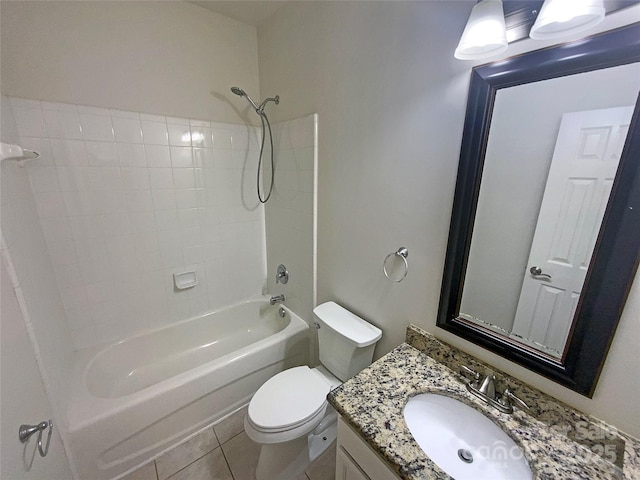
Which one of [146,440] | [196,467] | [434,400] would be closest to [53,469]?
[146,440]

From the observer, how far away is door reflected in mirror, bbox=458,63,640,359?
2.16ft

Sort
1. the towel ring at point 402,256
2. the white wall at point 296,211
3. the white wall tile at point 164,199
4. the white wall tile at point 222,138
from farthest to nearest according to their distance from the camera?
the white wall tile at point 222,138
the white wall tile at point 164,199
the white wall at point 296,211
the towel ring at point 402,256

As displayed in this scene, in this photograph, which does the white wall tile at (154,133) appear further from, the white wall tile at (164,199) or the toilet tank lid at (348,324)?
the toilet tank lid at (348,324)

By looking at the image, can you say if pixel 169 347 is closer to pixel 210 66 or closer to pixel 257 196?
pixel 257 196

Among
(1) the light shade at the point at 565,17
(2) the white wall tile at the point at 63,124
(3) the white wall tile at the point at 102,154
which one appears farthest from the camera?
(3) the white wall tile at the point at 102,154

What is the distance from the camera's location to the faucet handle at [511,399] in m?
0.83

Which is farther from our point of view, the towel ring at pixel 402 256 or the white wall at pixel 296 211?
the white wall at pixel 296 211

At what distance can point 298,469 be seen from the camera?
1.39 metres

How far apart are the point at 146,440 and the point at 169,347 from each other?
2.21ft

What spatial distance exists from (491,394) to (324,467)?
1076 millimetres

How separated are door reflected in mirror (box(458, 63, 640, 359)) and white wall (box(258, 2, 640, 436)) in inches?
4.7

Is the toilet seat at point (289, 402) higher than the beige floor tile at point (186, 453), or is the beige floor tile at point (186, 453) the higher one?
the toilet seat at point (289, 402)

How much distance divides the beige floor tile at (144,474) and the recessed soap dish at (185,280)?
3.45 feet

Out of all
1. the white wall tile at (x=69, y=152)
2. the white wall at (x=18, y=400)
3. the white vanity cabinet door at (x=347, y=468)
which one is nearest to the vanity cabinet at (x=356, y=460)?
the white vanity cabinet door at (x=347, y=468)
